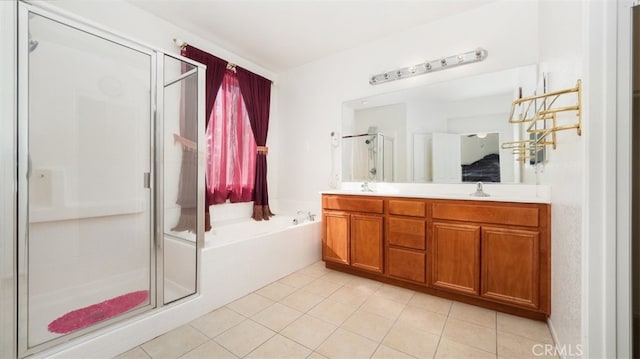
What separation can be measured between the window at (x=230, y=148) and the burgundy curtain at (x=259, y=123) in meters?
0.07

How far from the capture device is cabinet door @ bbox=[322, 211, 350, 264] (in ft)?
8.51

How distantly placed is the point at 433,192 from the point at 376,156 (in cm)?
75

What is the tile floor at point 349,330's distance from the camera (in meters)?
1.46

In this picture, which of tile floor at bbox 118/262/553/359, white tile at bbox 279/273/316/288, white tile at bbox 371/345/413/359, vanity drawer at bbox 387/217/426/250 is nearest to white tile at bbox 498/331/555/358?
tile floor at bbox 118/262/553/359

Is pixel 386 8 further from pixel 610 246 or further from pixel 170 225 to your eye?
pixel 170 225

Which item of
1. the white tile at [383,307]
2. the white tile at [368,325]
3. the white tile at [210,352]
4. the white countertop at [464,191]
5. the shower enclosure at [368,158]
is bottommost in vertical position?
the white tile at [210,352]

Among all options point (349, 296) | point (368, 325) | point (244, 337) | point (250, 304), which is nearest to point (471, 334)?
point (368, 325)

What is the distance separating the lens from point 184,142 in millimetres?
1958

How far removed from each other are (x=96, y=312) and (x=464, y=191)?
2.96 metres

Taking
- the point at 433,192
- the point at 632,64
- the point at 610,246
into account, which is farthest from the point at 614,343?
the point at 433,192

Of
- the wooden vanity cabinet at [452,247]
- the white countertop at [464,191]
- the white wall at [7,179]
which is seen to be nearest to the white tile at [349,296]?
the wooden vanity cabinet at [452,247]

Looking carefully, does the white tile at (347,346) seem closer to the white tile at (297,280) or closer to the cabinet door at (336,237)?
the white tile at (297,280)

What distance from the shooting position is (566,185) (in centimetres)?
129

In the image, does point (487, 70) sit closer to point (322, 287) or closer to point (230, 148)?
point (322, 287)
